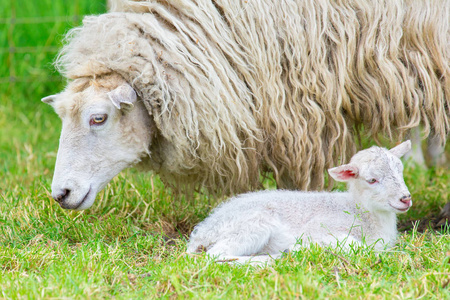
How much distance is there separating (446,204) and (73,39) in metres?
2.70

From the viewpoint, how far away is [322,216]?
136 inches

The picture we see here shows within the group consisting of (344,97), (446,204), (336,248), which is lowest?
(446,204)

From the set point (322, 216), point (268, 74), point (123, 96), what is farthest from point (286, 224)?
point (123, 96)

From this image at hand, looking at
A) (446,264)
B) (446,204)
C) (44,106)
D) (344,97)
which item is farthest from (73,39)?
(44,106)

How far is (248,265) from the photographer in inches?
118

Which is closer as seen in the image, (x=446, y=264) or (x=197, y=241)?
(x=446, y=264)

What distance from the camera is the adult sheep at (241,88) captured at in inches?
137

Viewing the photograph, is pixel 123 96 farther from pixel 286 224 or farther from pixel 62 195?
pixel 286 224

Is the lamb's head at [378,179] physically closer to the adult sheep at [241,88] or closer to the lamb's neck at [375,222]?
the lamb's neck at [375,222]

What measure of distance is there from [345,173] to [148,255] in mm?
1154

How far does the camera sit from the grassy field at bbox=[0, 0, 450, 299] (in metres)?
2.70

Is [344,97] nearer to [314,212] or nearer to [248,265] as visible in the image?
[314,212]

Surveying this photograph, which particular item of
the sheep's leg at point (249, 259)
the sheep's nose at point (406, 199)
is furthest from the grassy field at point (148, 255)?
the sheep's nose at point (406, 199)

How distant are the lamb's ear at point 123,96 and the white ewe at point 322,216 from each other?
0.77 m
